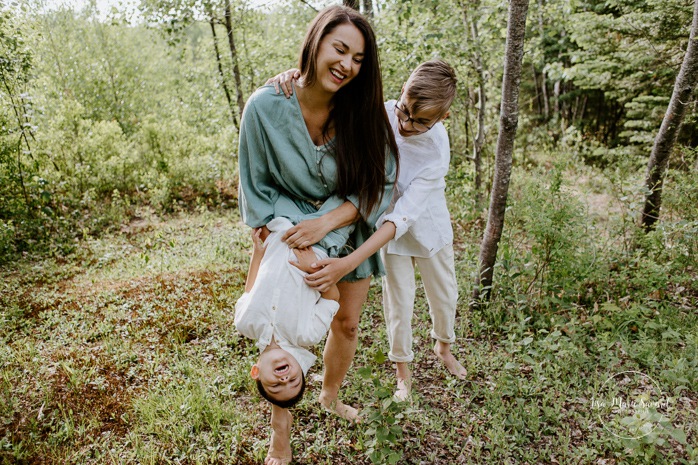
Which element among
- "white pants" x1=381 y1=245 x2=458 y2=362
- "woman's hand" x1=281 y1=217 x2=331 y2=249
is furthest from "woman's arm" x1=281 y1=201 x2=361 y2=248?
"white pants" x1=381 y1=245 x2=458 y2=362

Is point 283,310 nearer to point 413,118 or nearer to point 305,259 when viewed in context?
point 305,259

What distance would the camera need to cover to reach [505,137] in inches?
126

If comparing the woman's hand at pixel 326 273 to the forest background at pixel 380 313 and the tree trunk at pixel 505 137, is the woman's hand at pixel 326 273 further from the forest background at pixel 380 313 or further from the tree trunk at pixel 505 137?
the tree trunk at pixel 505 137

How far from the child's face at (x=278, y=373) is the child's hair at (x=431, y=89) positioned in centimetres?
141

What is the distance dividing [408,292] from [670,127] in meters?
3.02

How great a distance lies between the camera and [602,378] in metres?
2.86

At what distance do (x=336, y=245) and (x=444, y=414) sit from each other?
1318mm

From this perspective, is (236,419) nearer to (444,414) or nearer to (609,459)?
(444,414)

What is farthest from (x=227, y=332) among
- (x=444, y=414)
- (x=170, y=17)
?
(x=170, y=17)

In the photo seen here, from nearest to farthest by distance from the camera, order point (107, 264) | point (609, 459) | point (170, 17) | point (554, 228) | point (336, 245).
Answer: point (336, 245), point (609, 459), point (554, 228), point (107, 264), point (170, 17)

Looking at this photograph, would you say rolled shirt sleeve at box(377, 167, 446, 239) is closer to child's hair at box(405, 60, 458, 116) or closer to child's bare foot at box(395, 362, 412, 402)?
child's hair at box(405, 60, 458, 116)

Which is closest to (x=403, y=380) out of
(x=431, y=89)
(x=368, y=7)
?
(x=431, y=89)

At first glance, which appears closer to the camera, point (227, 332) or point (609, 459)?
point (609, 459)

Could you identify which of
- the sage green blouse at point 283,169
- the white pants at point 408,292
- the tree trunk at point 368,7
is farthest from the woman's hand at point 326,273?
the tree trunk at point 368,7
